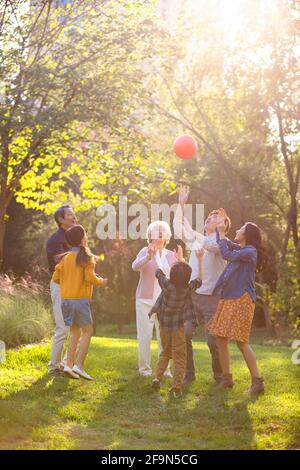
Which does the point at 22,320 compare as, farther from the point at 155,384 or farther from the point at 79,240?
the point at 155,384

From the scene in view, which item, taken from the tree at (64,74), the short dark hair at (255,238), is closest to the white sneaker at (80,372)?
Answer: the short dark hair at (255,238)

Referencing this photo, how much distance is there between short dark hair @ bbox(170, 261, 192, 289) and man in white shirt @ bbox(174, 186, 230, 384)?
45 cm

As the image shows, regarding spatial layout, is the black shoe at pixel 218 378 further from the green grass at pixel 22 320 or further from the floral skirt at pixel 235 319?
the green grass at pixel 22 320

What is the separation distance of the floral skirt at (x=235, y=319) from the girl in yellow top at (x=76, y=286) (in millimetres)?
1492

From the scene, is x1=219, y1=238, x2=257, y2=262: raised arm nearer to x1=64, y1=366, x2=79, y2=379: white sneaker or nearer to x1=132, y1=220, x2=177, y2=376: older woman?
x1=132, y1=220, x2=177, y2=376: older woman

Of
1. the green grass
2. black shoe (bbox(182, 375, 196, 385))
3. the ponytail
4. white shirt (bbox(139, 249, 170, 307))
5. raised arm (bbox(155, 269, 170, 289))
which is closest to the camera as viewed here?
raised arm (bbox(155, 269, 170, 289))

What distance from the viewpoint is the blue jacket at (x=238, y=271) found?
794 cm

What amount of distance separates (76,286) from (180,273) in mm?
1283

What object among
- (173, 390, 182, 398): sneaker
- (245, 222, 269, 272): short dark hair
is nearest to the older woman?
(173, 390, 182, 398): sneaker

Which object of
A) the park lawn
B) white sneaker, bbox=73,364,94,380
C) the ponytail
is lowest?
the park lawn

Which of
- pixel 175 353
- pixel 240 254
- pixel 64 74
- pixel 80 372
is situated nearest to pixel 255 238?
pixel 240 254

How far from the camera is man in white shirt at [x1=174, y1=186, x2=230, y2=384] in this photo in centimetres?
859

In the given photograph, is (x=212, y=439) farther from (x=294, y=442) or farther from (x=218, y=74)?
(x=218, y=74)

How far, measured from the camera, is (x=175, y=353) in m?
8.23
